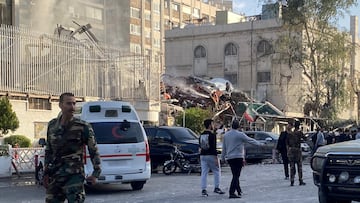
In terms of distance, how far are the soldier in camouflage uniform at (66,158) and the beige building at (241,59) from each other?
152ft

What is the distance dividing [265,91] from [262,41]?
4912 mm

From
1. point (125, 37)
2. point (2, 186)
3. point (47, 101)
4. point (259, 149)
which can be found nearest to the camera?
point (2, 186)

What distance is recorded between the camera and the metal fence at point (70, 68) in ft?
97.1

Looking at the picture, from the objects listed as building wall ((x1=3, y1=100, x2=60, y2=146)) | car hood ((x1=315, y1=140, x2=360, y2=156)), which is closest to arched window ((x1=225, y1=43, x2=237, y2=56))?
building wall ((x1=3, y1=100, x2=60, y2=146))

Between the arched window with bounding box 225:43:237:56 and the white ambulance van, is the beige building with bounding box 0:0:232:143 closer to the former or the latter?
the arched window with bounding box 225:43:237:56

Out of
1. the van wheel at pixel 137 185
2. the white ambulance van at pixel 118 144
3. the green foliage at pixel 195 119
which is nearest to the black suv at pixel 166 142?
the van wheel at pixel 137 185

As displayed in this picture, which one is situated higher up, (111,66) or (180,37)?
(180,37)

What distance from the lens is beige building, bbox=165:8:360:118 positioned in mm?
55344

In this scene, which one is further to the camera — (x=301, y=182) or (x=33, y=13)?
(x=33, y=13)

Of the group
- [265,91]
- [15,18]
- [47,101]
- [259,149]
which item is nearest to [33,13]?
[15,18]

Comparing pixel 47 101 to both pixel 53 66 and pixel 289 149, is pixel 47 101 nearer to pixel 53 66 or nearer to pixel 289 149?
pixel 53 66

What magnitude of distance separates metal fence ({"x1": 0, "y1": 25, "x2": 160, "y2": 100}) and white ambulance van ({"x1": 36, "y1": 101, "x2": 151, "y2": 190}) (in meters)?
15.6

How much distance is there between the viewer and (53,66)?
1247 inches

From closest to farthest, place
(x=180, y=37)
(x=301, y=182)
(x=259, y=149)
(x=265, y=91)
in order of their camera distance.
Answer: (x=301, y=182) → (x=259, y=149) → (x=265, y=91) → (x=180, y=37)
